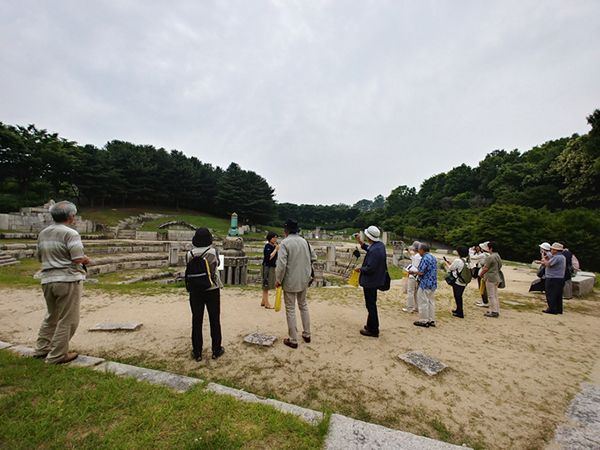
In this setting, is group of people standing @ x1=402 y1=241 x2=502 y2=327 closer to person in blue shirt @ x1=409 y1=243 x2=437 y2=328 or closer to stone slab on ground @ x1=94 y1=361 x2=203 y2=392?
person in blue shirt @ x1=409 y1=243 x2=437 y2=328

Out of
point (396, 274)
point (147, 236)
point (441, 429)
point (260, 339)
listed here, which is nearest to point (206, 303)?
point (260, 339)

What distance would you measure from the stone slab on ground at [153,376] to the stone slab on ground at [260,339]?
1188 millimetres

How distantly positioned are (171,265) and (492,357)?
45.6 feet

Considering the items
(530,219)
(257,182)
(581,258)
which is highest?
(257,182)

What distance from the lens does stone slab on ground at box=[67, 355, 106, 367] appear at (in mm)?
2993

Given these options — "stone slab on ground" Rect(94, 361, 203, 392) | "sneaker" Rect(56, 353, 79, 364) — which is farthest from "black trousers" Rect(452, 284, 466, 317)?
"sneaker" Rect(56, 353, 79, 364)

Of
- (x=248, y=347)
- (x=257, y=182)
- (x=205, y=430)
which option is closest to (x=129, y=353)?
(x=248, y=347)

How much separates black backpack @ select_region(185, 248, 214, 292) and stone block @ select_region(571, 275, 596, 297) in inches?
434

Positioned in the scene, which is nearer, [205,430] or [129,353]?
[205,430]

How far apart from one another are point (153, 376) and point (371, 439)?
2337 millimetres

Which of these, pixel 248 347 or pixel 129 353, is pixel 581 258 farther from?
pixel 129 353

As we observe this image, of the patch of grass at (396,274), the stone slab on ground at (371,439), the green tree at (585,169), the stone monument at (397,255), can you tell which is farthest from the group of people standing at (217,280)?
the green tree at (585,169)

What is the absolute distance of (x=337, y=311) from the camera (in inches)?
235

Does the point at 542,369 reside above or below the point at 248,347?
below
